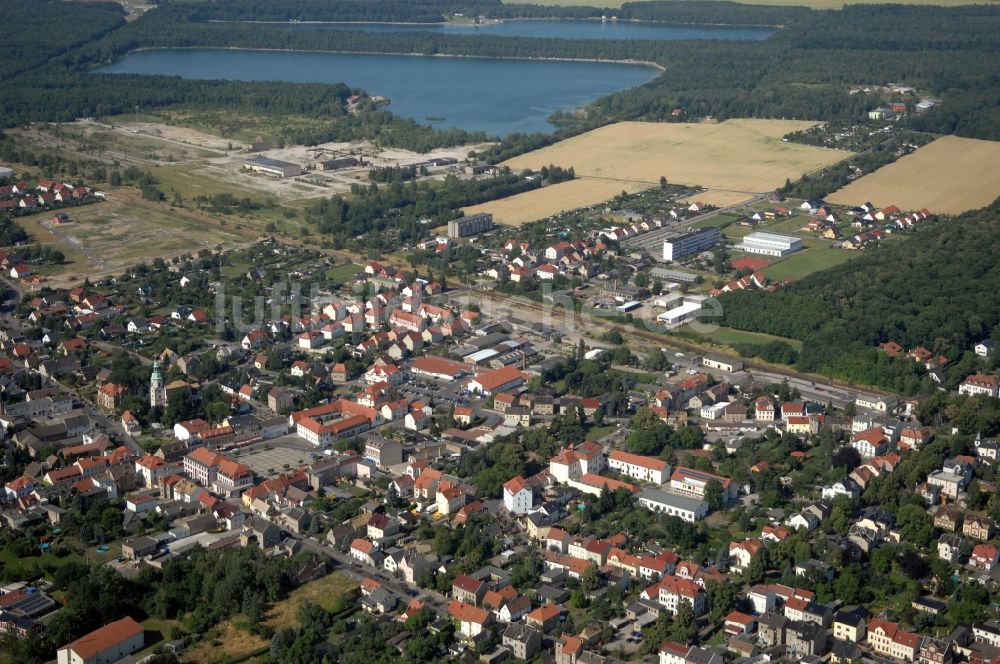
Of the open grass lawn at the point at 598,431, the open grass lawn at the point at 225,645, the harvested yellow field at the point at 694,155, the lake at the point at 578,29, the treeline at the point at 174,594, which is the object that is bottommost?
the open grass lawn at the point at 225,645

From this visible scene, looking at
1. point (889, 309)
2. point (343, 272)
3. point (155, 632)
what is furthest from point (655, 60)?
point (155, 632)

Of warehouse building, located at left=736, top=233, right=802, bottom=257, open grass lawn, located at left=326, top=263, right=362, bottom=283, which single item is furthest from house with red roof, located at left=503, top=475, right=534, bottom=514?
warehouse building, located at left=736, top=233, right=802, bottom=257

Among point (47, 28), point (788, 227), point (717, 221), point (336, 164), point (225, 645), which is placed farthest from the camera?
point (47, 28)

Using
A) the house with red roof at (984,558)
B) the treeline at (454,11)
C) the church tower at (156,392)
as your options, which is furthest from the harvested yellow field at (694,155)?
the treeline at (454,11)

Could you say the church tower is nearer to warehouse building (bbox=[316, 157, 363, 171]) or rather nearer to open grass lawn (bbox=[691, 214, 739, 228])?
open grass lawn (bbox=[691, 214, 739, 228])

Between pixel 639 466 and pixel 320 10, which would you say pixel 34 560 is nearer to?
pixel 639 466

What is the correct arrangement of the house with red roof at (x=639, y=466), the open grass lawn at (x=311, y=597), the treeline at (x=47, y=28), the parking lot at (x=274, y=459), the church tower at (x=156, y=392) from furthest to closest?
the treeline at (x=47, y=28) < the church tower at (x=156, y=392) < the parking lot at (x=274, y=459) < the house with red roof at (x=639, y=466) < the open grass lawn at (x=311, y=597)

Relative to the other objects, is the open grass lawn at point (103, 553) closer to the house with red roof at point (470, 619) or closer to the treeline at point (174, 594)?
the treeline at point (174, 594)
